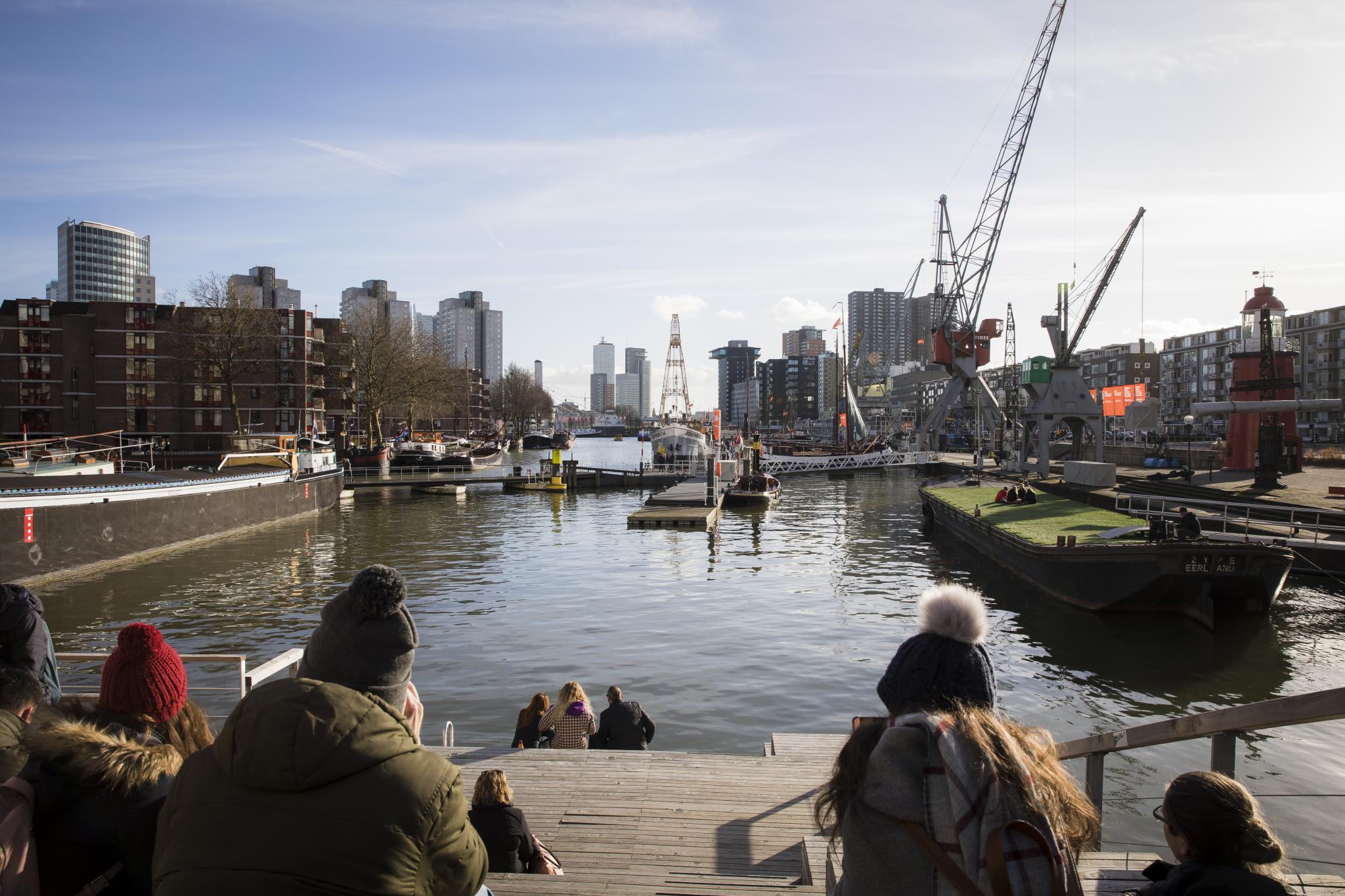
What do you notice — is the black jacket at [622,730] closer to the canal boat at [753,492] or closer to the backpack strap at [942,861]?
the backpack strap at [942,861]

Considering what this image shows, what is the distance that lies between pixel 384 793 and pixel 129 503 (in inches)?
1340

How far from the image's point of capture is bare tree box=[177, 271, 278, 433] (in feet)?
211

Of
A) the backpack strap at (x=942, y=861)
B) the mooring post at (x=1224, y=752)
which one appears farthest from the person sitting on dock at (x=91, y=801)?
the mooring post at (x=1224, y=752)

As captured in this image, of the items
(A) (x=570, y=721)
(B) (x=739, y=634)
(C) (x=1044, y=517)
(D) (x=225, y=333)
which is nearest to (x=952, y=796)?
(A) (x=570, y=721)

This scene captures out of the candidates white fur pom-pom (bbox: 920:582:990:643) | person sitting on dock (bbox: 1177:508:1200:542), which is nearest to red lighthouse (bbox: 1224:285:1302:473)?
person sitting on dock (bbox: 1177:508:1200:542)

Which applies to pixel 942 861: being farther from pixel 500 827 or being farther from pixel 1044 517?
pixel 1044 517

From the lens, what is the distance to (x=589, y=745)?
10039 millimetres

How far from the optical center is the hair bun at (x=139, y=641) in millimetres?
3767

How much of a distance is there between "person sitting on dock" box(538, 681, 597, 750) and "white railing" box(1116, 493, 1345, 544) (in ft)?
63.5

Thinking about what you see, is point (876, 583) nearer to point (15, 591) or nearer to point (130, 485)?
point (15, 591)

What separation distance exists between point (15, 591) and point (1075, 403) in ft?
204

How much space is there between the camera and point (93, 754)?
312 centimetres

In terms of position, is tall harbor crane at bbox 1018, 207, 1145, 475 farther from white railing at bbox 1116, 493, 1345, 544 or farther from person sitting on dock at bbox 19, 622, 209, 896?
person sitting on dock at bbox 19, 622, 209, 896

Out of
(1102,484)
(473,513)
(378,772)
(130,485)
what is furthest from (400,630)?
(473,513)
